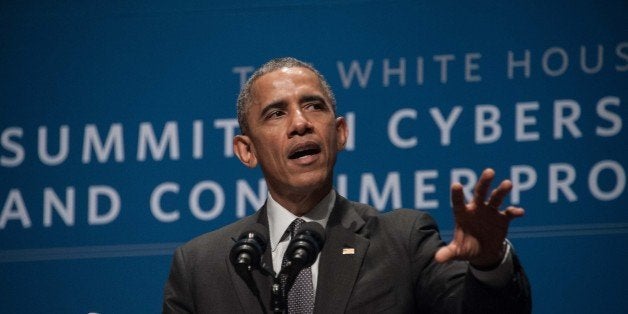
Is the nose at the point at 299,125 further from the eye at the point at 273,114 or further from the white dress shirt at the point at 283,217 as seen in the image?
the white dress shirt at the point at 283,217

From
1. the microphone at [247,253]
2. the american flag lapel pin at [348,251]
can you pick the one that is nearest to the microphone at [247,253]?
the microphone at [247,253]

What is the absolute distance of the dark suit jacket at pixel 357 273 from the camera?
8.20ft

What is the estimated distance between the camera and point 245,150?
302cm

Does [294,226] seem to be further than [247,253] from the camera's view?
Yes

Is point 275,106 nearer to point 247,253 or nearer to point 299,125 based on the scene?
point 299,125

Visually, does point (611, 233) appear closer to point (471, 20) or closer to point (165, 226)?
point (471, 20)

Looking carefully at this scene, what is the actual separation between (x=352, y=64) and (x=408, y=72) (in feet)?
0.65

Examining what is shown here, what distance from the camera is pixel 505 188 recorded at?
2090 mm

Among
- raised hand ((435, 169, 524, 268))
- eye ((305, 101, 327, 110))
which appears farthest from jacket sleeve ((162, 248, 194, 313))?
raised hand ((435, 169, 524, 268))

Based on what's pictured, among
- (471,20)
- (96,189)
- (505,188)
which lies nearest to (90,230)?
(96,189)

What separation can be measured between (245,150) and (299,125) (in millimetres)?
289

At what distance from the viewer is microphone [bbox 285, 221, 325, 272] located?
2.29 m

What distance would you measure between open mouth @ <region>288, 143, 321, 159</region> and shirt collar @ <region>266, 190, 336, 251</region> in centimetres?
12

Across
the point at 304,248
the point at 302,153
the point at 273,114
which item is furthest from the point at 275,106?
the point at 304,248
